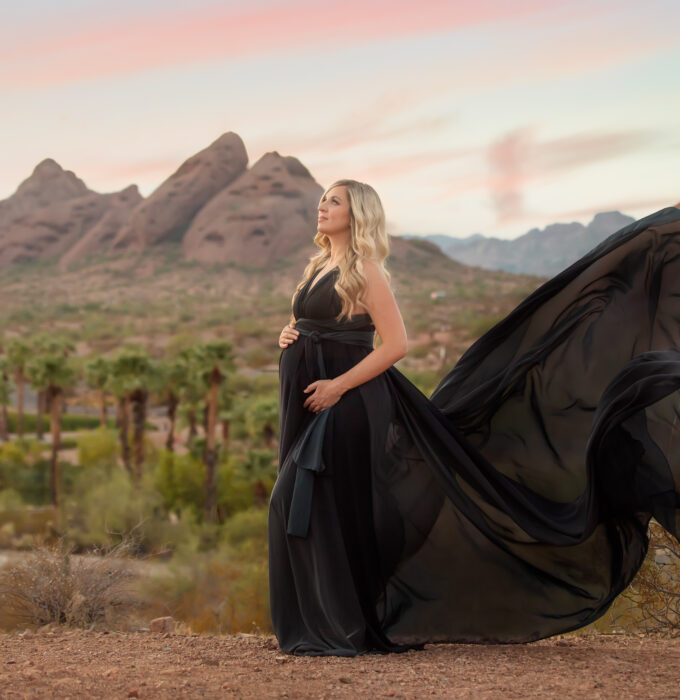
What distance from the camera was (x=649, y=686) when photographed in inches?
141

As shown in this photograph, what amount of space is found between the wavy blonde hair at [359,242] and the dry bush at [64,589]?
264 cm

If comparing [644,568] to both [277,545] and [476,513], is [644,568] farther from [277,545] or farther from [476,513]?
[277,545]

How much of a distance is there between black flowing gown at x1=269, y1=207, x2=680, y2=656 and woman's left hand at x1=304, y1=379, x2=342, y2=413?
5 centimetres

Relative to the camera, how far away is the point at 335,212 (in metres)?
4.45

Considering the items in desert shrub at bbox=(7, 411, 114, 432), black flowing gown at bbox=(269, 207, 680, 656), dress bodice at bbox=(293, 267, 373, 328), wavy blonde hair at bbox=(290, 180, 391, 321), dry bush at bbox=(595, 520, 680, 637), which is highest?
wavy blonde hair at bbox=(290, 180, 391, 321)

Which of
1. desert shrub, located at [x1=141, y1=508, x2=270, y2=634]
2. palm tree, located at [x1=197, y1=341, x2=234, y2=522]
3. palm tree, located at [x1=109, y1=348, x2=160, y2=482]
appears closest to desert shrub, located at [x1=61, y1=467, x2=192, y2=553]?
palm tree, located at [x1=197, y1=341, x2=234, y2=522]

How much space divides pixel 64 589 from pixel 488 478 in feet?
9.64

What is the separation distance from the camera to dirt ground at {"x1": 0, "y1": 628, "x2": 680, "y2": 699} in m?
3.43

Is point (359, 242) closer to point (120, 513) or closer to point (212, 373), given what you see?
point (120, 513)

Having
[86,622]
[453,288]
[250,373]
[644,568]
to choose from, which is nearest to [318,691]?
[86,622]

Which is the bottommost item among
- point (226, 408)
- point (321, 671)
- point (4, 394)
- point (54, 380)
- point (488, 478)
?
point (226, 408)

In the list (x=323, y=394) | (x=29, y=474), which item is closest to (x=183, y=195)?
(x=29, y=474)

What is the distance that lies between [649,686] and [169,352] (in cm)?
5753

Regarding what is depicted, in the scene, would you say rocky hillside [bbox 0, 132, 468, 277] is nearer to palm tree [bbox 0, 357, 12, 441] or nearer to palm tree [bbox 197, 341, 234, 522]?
palm tree [bbox 0, 357, 12, 441]
